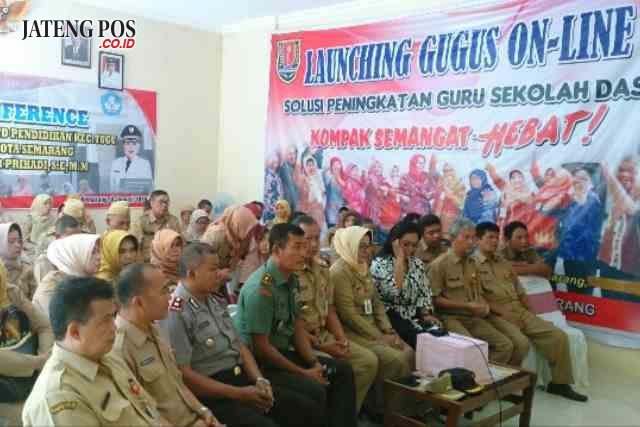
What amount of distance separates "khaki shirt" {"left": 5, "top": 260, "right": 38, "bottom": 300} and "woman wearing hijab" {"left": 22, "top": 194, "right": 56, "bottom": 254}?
2056 mm

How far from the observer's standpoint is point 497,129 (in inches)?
177

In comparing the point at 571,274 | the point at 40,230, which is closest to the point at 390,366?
the point at 571,274

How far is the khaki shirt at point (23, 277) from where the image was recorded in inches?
121

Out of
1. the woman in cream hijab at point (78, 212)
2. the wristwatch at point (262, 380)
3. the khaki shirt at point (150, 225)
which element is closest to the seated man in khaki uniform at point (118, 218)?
the woman in cream hijab at point (78, 212)

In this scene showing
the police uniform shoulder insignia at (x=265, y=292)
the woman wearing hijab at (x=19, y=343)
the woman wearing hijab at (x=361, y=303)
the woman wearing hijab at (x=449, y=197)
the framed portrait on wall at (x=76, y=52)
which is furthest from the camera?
the framed portrait on wall at (x=76, y=52)

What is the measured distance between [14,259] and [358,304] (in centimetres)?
192

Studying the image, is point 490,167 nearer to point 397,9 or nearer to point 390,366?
point 397,9

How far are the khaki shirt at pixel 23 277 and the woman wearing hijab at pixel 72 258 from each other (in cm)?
45

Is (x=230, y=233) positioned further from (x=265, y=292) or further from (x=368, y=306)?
(x=265, y=292)

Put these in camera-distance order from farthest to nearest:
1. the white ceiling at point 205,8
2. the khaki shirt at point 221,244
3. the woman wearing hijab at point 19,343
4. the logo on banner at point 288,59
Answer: the logo on banner at point 288,59 → the white ceiling at point 205,8 → the khaki shirt at point 221,244 → the woman wearing hijab at point 19,343

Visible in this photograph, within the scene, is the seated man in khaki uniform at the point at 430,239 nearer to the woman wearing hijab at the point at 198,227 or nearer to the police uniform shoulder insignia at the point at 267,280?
the police uniform shoulder insignia at the point at 267,280

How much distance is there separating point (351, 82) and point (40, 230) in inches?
124

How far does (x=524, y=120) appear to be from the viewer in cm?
436

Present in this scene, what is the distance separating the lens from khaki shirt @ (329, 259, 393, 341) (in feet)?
10.8
